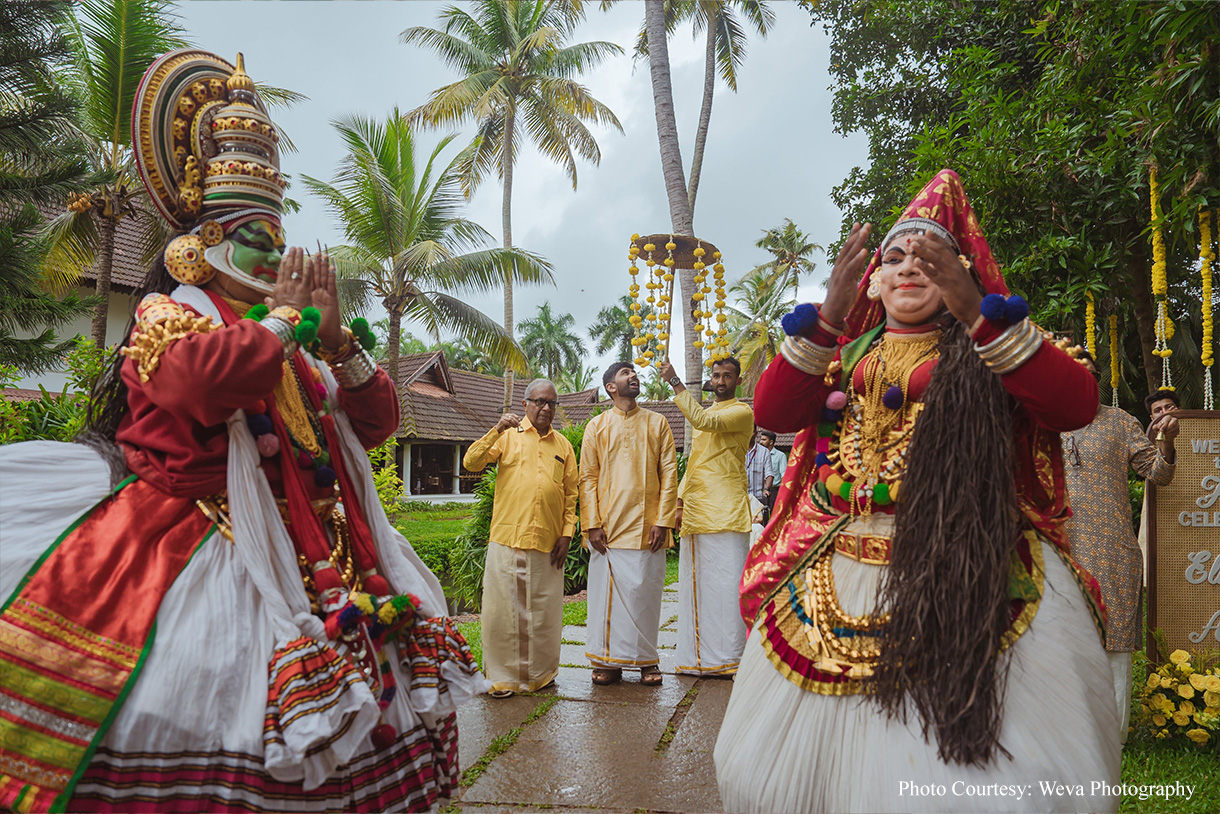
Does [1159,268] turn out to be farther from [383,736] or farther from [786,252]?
[786,252]

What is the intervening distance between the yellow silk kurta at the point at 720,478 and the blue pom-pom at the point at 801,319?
3622mm

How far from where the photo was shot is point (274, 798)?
2.16 meters

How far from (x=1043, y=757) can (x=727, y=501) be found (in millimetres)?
4251

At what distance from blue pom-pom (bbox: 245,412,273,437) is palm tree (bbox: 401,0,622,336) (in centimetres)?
1963

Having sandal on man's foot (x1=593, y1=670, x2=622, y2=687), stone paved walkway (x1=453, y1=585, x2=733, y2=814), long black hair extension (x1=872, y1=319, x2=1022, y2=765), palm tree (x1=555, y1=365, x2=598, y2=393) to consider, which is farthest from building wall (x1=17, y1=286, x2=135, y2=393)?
palm tree (x1=555, y1=365, x2=598, y2=393)

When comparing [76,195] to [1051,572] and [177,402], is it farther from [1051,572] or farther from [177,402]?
[1051,572]

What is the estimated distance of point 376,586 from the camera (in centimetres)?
255

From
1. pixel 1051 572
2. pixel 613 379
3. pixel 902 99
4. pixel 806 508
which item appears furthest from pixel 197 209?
Result: pixel 902 99

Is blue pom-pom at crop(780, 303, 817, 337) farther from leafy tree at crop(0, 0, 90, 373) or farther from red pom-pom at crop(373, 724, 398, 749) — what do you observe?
leafy tree at crop(0, 0, 90, 373)

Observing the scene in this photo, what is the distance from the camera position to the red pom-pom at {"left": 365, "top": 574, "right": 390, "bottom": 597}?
2.54 m

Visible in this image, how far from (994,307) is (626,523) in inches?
163

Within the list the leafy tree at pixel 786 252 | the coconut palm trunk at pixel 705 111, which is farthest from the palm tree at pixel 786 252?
the coconut palm trunk at pixel 705 111

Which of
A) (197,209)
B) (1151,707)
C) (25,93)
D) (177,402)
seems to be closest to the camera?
(177,402)

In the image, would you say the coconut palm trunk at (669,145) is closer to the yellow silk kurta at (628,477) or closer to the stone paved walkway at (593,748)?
the yellow silk kurta at (628,477)
